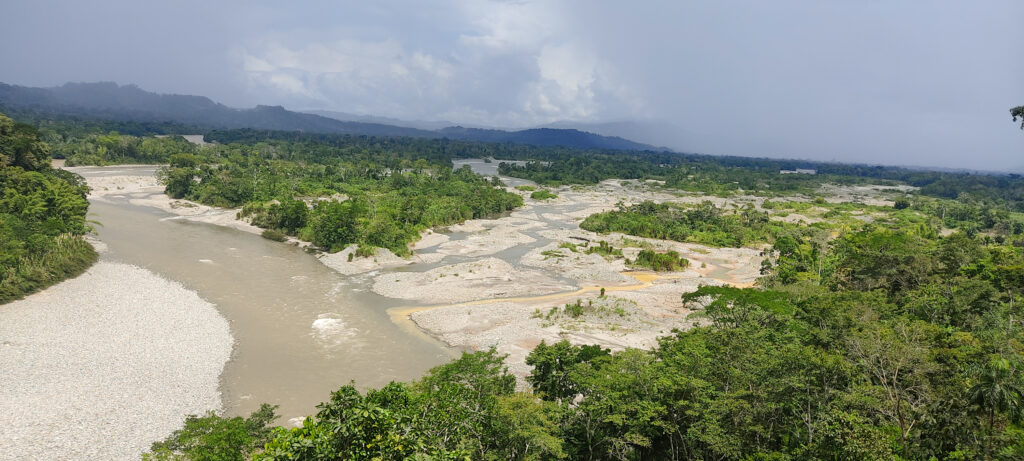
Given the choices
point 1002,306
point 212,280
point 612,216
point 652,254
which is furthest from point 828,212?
point 212,280

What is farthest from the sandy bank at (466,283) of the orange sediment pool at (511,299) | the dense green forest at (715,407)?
the dense green forest at (715,407)

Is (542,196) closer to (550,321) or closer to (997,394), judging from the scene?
(550,321)

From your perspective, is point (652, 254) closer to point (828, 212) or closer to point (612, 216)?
point (612, 216)

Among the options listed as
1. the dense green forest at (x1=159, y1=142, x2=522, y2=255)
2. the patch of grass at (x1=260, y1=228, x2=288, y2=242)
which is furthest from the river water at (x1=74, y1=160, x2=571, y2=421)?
the dense green forest at (x1=159, y1=142, x2=522, y2=255)

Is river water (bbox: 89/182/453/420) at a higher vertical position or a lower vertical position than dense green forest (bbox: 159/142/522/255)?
lower

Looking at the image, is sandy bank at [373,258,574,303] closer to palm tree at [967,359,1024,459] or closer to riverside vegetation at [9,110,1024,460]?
riverside vegetation at [9,110,1024,460]

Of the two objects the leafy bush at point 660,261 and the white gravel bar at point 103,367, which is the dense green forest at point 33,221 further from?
the leafy bush at point 660,261
